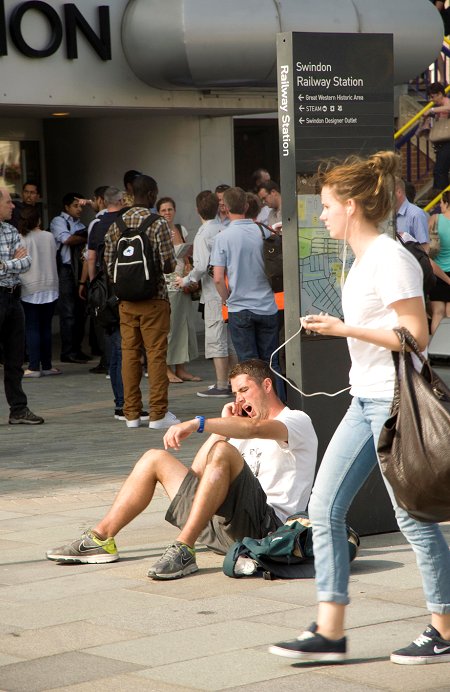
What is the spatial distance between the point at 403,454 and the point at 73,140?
14429mm

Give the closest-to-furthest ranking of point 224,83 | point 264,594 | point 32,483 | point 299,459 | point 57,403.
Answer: point 264,594, point 299,459, point 32,483, point 57,403, point 224,83

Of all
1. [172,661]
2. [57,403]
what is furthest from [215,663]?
[57,403]

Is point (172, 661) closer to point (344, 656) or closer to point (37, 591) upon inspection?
point (344, 656)

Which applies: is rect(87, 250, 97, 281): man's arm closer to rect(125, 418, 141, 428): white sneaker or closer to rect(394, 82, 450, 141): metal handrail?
rect(125, 418, 141, 428): white sneaker

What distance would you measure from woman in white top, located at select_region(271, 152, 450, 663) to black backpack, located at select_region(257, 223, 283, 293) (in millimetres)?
5836

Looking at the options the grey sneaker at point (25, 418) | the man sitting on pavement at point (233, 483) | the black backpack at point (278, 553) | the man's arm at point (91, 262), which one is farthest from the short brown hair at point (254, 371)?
the man's arm at point (91, 262)

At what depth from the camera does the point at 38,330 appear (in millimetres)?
14047

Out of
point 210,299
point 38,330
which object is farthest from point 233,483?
point 38,330

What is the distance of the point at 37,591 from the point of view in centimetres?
595

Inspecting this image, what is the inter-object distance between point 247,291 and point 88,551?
4702 mm

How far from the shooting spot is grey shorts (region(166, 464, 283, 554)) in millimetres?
6156

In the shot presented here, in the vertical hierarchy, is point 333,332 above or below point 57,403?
above

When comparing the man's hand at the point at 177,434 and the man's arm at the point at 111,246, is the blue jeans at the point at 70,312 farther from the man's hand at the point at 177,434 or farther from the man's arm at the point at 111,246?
the man's hand at the point at 177,434

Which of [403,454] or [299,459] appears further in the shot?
[299,459]
